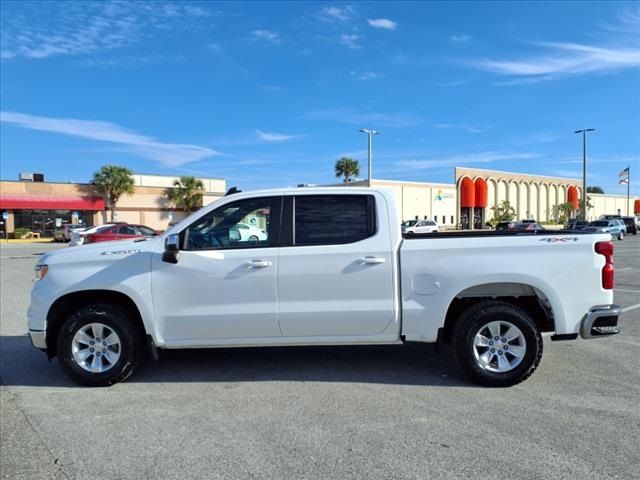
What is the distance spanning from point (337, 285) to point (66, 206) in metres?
50.0

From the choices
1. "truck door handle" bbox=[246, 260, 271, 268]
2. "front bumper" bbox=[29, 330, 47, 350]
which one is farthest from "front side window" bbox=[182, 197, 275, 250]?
"front bumper" bbox=[29, 330, 47, 350]

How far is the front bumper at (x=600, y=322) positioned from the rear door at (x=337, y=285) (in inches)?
74.9

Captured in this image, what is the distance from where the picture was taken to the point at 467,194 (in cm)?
6456

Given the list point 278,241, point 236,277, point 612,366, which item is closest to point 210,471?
point 236,277

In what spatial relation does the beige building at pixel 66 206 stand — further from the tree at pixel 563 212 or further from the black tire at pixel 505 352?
the tree at pixel 563 212

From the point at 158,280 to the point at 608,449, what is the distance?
4.07 metres

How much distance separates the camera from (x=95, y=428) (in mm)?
4102

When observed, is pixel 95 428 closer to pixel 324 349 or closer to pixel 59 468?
pixel 59 468

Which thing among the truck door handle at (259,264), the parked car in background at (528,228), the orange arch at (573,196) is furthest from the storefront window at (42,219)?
the orange arch at (573,196)

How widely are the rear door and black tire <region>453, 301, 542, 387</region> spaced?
771 mm

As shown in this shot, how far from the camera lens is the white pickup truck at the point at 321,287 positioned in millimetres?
4887

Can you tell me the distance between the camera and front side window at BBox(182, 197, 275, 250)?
5051 mm

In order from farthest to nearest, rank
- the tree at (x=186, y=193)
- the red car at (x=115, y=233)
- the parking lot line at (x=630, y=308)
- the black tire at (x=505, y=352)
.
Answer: the tree at (x=186, y=193)
the red car at (x=115, y=233)
the parking lot line at (x=630, y=308)
the black tire at (x=505, y=352)

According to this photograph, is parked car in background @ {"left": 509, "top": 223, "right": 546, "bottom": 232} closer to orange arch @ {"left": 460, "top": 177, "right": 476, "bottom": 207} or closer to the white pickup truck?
→ the white pickup truck
